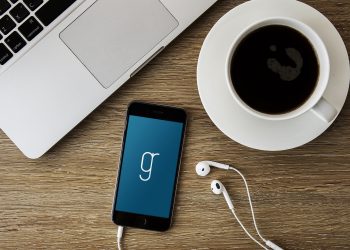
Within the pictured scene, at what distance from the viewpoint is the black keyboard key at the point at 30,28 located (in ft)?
2.35

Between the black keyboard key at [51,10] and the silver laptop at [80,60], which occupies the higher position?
the black keyboard key at [51,10]

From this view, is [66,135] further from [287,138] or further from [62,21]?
[287,138]

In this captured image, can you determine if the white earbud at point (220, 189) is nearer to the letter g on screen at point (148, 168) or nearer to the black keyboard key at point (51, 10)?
the letter g on screen at point (148, 168)

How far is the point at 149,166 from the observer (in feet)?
2.59

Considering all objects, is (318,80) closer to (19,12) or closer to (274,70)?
(274,70)

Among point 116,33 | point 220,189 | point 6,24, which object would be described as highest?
point 6,24

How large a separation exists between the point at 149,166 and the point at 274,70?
23 centimetres

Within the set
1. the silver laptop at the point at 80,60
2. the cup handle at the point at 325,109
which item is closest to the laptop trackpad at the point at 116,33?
the silver laptop at the point at 80,60

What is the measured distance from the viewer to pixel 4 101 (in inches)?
29.6

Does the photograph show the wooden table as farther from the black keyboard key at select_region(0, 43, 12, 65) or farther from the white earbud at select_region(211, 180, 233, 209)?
the black keyboard key at select_region(0, 43, 12, 65)

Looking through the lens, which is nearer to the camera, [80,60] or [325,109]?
[325,109]

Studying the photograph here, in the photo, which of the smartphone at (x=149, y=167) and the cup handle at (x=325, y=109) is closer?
the cup handle at (x=325, y=109)

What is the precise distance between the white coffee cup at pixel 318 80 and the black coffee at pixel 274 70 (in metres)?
0.01

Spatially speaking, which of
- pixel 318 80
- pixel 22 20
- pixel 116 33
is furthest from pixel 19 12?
pixel 318 80
